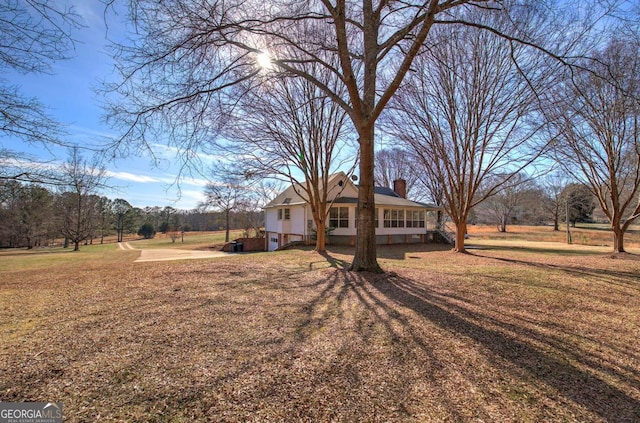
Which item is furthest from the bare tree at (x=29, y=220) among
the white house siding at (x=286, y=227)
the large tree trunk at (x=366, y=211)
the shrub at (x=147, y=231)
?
the large tree trunk at (x=366, y=211)

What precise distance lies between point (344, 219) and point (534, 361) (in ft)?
57.4

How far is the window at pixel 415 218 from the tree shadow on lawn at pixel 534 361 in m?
18.8

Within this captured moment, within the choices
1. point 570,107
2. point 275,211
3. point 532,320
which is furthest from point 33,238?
point 570,107

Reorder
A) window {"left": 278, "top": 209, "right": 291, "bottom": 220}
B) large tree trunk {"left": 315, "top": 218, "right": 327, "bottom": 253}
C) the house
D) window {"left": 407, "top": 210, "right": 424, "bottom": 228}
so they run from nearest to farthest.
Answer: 1. large tree trunk {"left": 315, "top": 218, "right": 327, "bottom": 253}
2. the house
3. window {"left": 278, "top": 209, "right": 291, "bottom": 220}
4. window {"left": 407, "top": 210, "right": 424, "bottom": 228}

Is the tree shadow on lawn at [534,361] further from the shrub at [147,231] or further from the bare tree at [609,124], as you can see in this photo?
the shrub at [147,231]

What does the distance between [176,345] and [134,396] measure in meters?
0.95

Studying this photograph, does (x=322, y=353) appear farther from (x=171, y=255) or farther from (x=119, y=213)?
(x=119, y=213)

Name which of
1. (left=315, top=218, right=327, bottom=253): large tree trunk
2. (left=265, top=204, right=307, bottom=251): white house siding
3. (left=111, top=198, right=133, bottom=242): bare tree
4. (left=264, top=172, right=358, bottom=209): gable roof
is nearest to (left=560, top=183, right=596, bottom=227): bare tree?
(left=264, top=172, right=358, bottom=209): gable roof

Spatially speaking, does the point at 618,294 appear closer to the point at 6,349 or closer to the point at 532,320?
the point at 532,320

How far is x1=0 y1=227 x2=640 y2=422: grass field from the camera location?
2.26m

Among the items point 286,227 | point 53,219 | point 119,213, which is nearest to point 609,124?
point 286,227

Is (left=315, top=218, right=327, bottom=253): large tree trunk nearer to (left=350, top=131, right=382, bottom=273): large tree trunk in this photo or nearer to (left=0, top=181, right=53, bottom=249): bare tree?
(left=350, top=131, right=382, bottom=273): large tree trunk

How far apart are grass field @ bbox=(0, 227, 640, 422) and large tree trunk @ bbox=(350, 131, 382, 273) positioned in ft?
4.98

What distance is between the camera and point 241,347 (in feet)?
10.6
